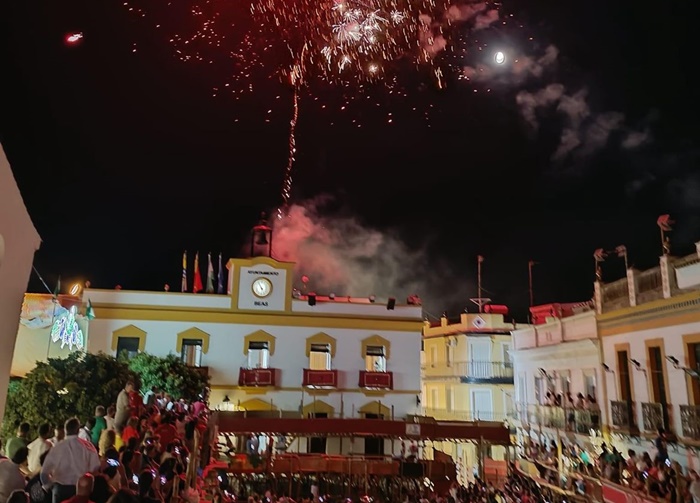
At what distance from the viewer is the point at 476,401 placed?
1293 inches

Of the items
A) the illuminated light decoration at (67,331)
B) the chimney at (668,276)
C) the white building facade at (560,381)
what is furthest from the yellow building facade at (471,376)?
the illuminated light decoration at (67,331)

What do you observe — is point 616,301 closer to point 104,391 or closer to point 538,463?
point 538,463

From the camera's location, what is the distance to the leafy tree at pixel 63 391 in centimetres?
1209

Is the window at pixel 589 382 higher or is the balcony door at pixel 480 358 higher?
the balcony door at pixel 480 358

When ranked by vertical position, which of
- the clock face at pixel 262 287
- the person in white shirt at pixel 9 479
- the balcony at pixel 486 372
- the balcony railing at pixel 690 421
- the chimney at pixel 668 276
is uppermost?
the clock face at pixel 262 287

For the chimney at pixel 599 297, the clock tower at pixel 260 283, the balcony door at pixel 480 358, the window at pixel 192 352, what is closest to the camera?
the chimney at pixel 599 297

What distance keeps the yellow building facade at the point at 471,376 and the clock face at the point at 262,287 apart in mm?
12802

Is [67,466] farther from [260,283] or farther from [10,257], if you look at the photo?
[260,283]

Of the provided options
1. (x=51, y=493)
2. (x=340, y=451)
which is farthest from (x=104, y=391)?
(x=340, y=451)

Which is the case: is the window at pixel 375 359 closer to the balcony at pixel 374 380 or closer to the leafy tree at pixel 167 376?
the balcony at pixel 374 380

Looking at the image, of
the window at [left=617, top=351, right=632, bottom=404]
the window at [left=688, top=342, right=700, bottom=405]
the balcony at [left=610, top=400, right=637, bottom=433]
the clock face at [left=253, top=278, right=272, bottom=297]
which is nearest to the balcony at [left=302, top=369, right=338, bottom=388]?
the clock face at [left=253, top=278, right=272, bottom=297]

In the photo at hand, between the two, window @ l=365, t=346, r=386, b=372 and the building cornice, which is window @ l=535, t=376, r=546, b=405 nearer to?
the building cornice

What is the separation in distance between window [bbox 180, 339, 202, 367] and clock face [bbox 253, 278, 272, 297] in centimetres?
327

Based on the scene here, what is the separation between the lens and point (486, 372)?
33312 mm
